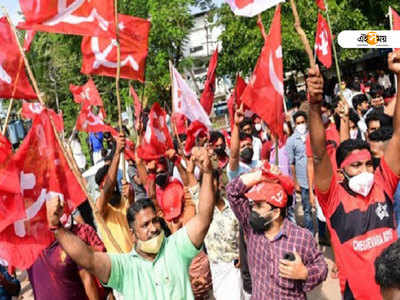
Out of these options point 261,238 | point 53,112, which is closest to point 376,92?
point 53,112

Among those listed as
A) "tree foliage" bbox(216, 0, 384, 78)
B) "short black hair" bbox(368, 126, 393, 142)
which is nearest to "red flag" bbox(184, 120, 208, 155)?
"short black hair" bbox(368, 126, 393, 142)

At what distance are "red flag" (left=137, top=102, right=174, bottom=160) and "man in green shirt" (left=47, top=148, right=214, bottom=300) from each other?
9.12 feet

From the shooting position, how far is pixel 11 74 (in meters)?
4.21

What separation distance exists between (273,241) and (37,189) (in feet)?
5.45

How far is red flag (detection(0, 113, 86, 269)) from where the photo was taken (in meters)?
3.14

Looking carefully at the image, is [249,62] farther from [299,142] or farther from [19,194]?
[19,194]

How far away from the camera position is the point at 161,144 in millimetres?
5734

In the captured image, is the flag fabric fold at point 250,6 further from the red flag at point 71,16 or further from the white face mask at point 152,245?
the white face mask at point 152,245

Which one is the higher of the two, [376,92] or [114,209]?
[376,92]

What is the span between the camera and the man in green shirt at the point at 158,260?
257 centimetres

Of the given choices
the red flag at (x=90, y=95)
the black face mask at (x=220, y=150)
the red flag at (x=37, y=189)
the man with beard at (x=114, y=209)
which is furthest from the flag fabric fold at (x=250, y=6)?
the red flag at (x=90, y=95)

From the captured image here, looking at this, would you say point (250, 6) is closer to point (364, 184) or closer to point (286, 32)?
point (364, 184)

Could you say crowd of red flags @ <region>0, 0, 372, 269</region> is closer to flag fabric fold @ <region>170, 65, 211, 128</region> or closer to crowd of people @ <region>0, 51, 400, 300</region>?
flag fabric fold @ <region>170, 65, 211, 128</region>

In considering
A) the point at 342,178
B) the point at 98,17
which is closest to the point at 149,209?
the point at 342,178
